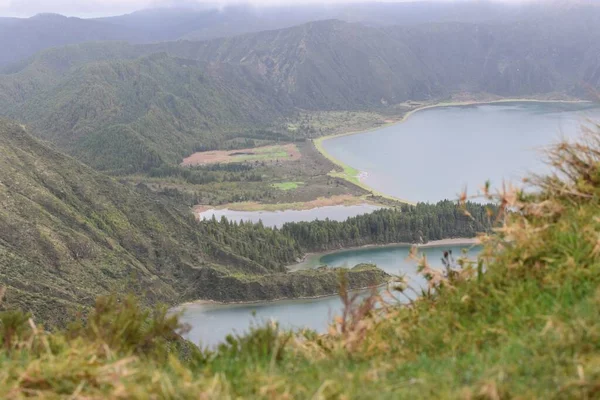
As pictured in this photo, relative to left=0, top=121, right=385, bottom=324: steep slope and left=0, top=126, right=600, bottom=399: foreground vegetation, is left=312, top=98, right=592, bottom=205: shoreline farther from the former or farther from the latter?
left=0, top=126, right=600, bottom=399: foreground vegetation

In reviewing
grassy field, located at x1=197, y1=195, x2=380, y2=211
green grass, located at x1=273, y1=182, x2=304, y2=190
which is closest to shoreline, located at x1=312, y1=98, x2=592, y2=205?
grassy field, located at x1=197, y1=195, x2=380, y2=211

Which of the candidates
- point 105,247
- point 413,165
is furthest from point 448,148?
point 105,247

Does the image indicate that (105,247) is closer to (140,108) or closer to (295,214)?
(295,214)

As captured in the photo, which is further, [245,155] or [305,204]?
[245,155]

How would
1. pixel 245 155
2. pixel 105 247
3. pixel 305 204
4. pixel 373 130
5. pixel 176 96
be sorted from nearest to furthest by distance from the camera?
pixel 105 247, pixel 305 204, pixel 245 155, pixel 373 130, pixel 176 96

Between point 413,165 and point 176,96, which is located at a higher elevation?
point 176,96

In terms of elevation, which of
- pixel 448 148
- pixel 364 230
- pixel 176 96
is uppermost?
pixel 176 96

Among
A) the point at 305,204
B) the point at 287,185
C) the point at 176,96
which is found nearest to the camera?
the point at 305,204
